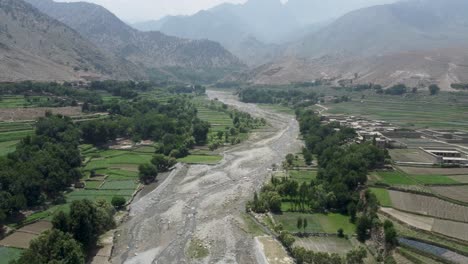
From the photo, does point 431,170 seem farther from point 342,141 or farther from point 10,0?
point 10,0

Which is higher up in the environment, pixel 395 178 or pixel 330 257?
pixel 395 178

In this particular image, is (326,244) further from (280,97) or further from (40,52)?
(40,52)

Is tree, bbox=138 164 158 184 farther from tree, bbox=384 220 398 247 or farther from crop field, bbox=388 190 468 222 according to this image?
tree, bbox=384 220 398 247

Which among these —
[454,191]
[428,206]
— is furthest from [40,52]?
[428,206]

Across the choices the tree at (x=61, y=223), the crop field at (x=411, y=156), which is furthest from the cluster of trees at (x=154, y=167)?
the crop field at (x=411, y=156)

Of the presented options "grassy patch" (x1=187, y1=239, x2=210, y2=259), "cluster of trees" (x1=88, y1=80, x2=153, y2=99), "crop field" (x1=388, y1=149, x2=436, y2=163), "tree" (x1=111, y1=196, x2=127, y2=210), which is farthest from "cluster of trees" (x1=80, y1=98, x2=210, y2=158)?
"crop field" (x1=388, y1=149, x2=436, y2=163)

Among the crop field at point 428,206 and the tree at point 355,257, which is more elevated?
the crop field at point 428,206

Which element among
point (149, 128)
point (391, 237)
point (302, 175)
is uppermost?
point (149, 128)

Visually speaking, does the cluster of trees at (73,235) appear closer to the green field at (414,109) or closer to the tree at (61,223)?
the tree at (61,223)
